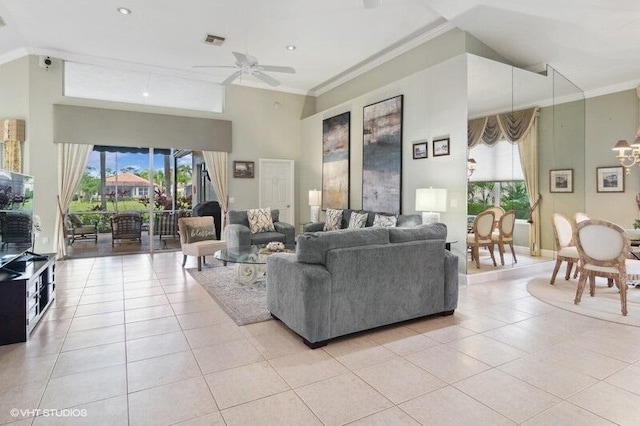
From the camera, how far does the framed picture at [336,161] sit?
7445 millimetres

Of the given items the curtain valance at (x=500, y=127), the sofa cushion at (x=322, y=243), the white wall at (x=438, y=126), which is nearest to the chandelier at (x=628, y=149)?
the curtain valance at (x=500, y=127)

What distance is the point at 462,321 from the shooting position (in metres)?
3.56

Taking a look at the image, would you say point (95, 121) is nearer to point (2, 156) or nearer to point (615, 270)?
point (2, 156)

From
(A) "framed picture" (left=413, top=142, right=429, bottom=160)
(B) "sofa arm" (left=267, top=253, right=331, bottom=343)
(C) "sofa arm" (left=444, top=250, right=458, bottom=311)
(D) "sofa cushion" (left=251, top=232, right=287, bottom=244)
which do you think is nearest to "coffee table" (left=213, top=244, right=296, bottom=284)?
(D) "sofa cushion" (left=251, top=232, right=287, bottom=244)

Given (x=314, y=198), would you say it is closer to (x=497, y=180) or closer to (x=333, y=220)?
(x=333, y=220)

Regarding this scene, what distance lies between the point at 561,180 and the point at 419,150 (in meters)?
2.70

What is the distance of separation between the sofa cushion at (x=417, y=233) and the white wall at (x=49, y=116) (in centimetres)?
565

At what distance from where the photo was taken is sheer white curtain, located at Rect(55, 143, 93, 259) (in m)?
6.71

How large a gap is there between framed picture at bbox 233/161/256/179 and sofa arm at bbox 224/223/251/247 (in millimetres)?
2227

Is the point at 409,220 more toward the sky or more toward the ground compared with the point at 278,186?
more toward the ground

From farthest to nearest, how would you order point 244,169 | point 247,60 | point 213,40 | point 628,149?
point 244,169 < point 213,40 < point 628,149 < point 247,60

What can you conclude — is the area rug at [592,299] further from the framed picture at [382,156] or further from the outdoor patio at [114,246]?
the outdoor patio at [114,246]

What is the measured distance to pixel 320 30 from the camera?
224 inches

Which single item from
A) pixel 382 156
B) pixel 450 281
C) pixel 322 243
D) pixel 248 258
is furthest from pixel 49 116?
pixel 450 281
